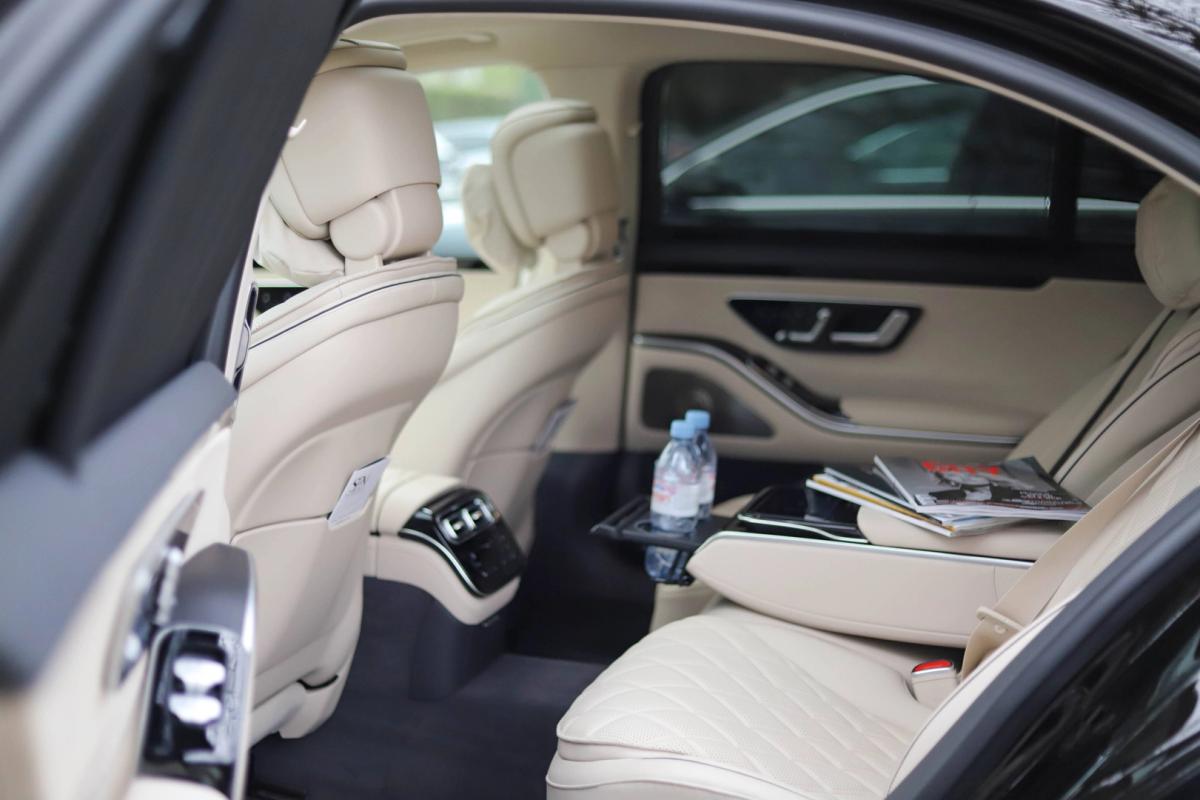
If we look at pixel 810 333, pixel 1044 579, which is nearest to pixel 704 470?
pixel 810 333

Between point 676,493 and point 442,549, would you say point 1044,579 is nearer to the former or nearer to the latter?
point 676,493

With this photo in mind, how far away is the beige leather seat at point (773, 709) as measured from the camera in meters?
1.24

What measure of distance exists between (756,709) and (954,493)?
0.58 m

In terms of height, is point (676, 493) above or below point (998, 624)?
below

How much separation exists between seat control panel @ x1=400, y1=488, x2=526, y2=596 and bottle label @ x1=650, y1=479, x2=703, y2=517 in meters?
0.29

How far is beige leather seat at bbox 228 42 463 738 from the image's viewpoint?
1.57 meters

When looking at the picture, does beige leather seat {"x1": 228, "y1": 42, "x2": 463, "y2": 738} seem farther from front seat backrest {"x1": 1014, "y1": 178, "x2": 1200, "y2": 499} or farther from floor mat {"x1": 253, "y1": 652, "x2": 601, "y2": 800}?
front seat backrest {"x1": 1014, "y1": 178, "x2": 1200, "y2": 499}

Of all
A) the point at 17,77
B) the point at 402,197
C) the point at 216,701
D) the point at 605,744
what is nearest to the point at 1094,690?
the point at 605,744

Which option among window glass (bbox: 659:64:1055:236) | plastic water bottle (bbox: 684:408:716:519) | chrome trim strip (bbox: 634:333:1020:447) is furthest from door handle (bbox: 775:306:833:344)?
plastic water bottle (bbox: 684:408:716:519)

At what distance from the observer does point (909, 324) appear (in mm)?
2799

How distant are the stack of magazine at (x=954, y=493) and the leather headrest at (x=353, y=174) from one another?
83 cm

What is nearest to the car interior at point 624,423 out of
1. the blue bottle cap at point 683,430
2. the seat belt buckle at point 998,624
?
the seat belt buckle at point 998,624

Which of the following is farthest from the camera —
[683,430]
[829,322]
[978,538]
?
[829,322]

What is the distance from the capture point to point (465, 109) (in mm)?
4227
